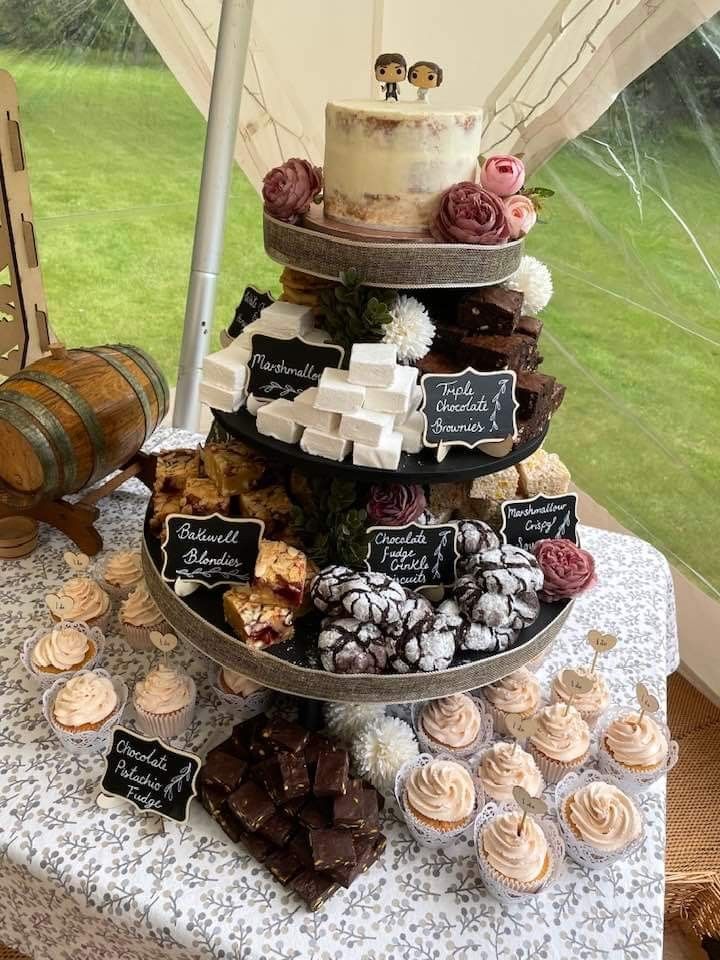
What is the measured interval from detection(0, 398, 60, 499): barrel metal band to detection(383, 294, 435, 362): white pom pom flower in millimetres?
998

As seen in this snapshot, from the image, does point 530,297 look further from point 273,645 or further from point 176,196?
point 176,196

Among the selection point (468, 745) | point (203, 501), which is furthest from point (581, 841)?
point (203, 501)

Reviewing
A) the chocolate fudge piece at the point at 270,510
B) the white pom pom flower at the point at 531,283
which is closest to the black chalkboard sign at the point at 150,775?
the chocolate fudge piece at the point at 270,510

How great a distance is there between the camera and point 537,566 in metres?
1.40

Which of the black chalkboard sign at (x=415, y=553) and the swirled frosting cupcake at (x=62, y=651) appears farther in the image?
the swirled frosting cupcake at (x=62, y=651)

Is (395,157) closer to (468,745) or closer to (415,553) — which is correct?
(415,553)

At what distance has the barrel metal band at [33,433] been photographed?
1.83m

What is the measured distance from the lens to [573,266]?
3.21m

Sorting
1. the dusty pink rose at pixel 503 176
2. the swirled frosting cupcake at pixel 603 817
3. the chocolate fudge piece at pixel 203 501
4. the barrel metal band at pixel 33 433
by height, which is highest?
the dusty pink rose at pixel 503 176

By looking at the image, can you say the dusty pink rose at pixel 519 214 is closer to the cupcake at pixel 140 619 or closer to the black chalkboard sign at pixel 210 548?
the black chalkboard sign at pixel 210 548

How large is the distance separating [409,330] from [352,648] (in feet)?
1.76

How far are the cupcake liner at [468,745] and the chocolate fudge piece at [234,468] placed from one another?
0.59 metres

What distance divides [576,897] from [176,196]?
5.00m

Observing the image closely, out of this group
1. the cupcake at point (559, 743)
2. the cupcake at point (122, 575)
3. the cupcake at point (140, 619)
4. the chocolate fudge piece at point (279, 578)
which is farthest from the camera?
the cupcake at point (122, 575)
